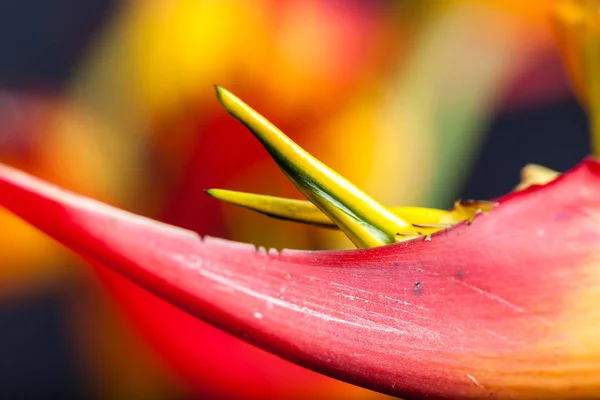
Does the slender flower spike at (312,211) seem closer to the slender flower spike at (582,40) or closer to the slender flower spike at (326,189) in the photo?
the slender flower spike at (326,189)

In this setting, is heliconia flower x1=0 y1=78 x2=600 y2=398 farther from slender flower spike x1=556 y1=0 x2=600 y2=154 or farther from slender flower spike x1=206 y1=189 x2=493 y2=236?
slender flower spike x1=556 y1=0 x2=600 y2=154

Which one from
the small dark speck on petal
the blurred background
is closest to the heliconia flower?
the small dark speck on petal

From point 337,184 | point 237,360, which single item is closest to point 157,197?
point 237,360

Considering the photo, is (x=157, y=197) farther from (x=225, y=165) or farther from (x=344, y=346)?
(x=344, y=346)

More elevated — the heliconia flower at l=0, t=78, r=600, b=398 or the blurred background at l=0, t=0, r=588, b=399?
the blurred background at l=0, t=0, r=588, b=399

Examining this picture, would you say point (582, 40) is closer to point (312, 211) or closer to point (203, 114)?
point (312, 211)

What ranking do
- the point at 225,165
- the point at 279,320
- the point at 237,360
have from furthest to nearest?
the point at 225,165 → the point at 237,360 → the point at 279,320
